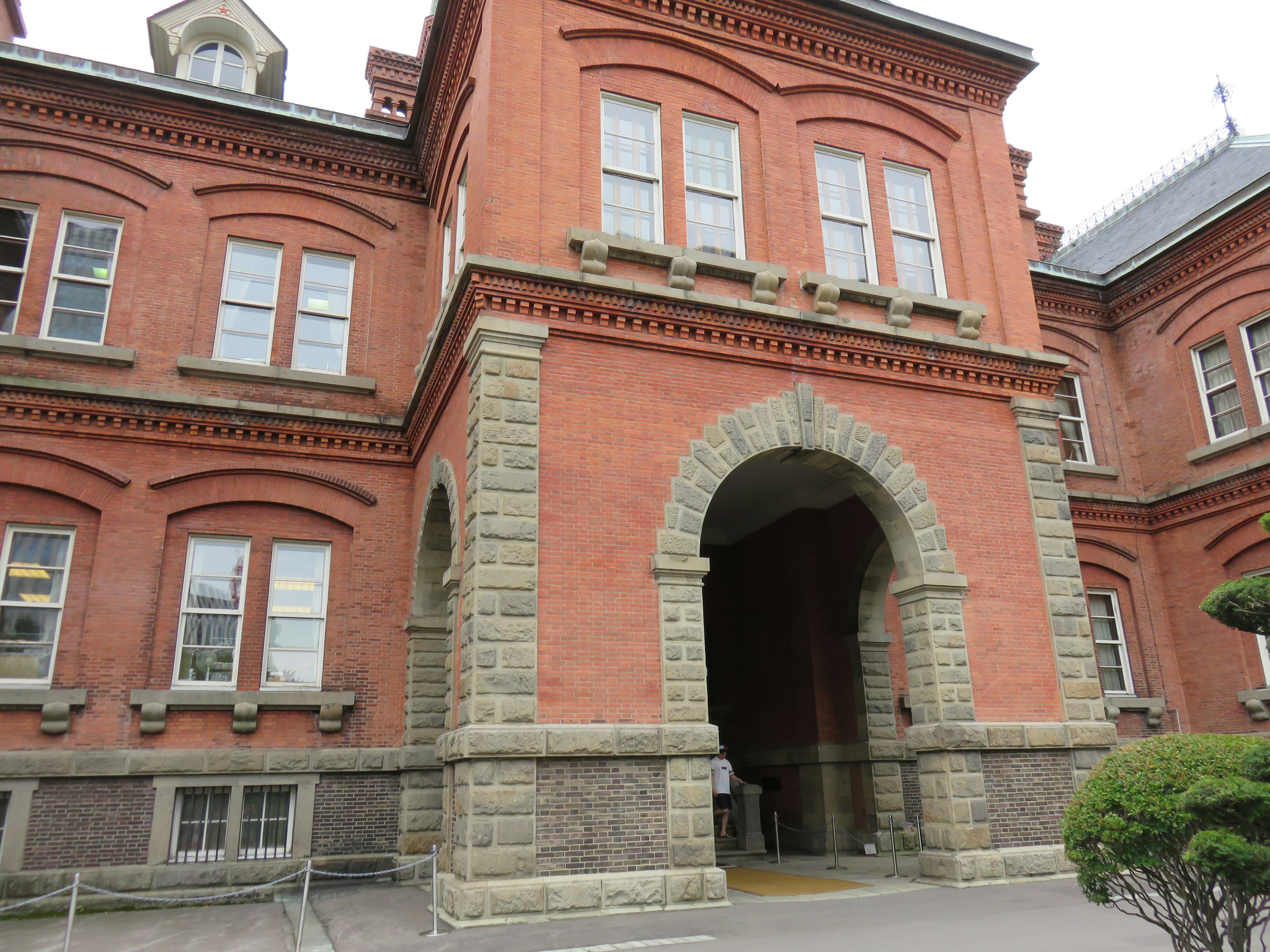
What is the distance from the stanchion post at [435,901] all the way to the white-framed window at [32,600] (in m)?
7.41

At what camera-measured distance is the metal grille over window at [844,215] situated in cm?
1386

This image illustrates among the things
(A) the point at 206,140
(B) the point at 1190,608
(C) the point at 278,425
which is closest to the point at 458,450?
(C) the point at 278,425

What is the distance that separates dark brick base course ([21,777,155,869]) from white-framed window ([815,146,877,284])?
12669mm

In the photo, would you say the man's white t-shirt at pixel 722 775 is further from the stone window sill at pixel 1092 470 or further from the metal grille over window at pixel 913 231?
the stone window sill at pixel 1092 470

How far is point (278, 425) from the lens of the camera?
15016mm

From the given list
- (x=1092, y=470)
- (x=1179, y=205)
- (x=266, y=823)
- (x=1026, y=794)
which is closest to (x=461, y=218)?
(x=266, y=823)

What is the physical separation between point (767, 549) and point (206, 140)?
13.0 metres

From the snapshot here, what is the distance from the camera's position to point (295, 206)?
16438mm

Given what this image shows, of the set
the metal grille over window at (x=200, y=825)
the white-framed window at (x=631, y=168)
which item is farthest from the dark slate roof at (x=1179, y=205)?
the metal grille over window at (x=200, y=825)

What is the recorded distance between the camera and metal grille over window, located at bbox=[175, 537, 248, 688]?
13.9 meters

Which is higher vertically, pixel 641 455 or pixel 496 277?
pixel 496 277

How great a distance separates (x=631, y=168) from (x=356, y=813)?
10460mm

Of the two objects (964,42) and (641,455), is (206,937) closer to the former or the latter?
(641,455)

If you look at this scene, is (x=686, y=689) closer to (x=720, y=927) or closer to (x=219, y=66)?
(x=720, y=927)
